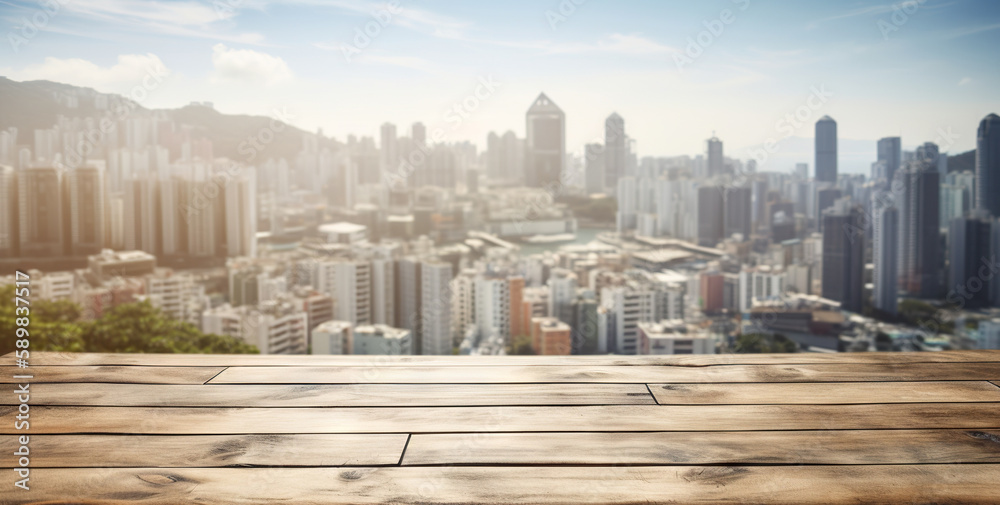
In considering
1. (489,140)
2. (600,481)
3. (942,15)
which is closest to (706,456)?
(600,481)

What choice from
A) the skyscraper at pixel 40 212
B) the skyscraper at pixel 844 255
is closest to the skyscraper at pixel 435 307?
the skyscraper at pixel 40 212

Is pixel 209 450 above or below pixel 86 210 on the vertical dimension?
below

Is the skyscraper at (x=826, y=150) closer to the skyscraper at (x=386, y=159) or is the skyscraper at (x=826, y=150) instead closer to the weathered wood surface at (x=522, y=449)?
the skyscraper at (x=386, y=159)

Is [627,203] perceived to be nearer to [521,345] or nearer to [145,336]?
[521,345]

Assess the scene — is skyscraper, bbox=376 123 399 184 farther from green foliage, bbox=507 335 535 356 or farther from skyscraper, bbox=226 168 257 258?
green foliage, bbox=507 335 535 356

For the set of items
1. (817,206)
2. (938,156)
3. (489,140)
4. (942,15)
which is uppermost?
(942,15)

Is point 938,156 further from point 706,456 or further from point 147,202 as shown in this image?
point 147,202

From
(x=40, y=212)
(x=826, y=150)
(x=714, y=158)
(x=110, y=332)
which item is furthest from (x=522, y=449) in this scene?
(x=714, y=158)
